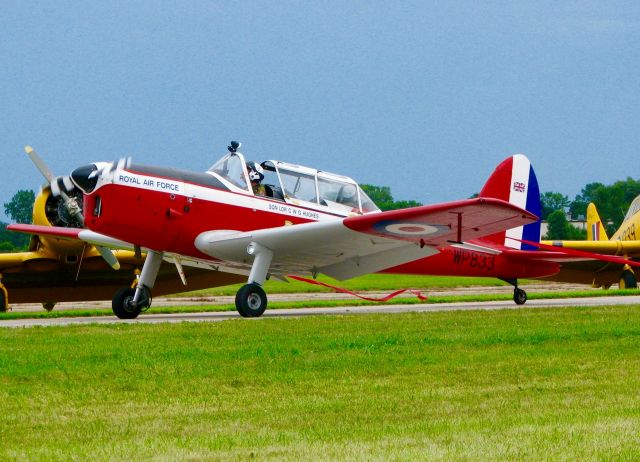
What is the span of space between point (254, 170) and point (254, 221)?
0.87 metres

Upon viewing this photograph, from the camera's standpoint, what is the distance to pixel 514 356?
8680mm

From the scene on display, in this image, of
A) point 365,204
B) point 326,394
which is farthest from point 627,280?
point 326,394

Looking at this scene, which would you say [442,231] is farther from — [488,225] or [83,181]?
[83,181]

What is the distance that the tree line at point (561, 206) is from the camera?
85.6 metres

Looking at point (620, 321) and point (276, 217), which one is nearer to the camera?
point (620, 321)

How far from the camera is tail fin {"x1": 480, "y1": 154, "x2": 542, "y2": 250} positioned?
19469 mm

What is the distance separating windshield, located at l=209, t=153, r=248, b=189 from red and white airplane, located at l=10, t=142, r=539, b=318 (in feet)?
0.05

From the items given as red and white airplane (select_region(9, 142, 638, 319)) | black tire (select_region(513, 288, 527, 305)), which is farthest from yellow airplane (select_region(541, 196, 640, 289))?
red and white airplane (select_region(9, 142, 638, 319))

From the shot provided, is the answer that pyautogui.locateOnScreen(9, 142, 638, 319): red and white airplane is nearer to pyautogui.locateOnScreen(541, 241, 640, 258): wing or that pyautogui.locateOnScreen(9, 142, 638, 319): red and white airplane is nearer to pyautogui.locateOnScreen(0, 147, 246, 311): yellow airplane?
pyautogui.locateOnScreen(0, 147, 246, 311): yellow airplane

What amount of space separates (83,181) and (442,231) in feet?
18.8

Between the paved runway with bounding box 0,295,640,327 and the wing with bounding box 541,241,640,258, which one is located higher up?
the wing with bounding box 541,241,640,258

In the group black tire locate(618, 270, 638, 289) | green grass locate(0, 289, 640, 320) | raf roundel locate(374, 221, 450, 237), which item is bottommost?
green grass locate(0, 289, 640, 320)

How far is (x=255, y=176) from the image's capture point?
15961 mm

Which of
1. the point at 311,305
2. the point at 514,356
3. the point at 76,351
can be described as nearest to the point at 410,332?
the point at 514,356
